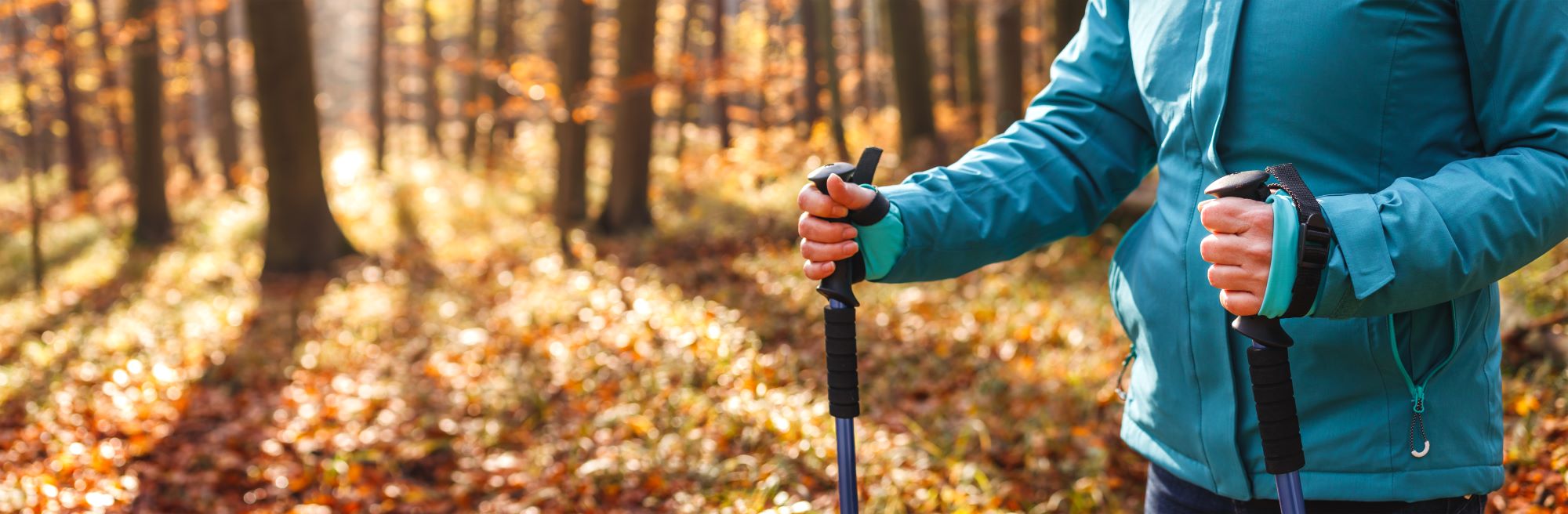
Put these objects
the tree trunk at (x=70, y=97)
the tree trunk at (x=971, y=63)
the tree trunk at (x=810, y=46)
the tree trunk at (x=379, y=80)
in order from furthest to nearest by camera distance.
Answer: the tree trunk at (x=379, y=80) < the tree trunk at (x=971, y=63) < the tree trunk at (x=810, y=46) < the tree trunk at (x=70, y=97)

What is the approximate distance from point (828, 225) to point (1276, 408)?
0.80m

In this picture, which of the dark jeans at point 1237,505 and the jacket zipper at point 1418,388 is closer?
the jacket zipper at point 1418,388

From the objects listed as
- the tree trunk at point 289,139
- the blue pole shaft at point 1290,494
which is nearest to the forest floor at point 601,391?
the tree trunk at point 289,139

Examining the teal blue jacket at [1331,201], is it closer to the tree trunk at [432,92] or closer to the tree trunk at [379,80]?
the tree trunk at [379,80]

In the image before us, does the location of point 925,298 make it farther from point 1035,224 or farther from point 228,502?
point 1035,224

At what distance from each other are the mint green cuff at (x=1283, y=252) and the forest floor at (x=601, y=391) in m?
3.47

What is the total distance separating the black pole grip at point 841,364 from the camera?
6.73ft

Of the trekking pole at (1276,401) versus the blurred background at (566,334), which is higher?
the trekking pole at (1276,401)

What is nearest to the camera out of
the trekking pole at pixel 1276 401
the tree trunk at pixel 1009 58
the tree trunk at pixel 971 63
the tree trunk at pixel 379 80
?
the trekking pole at pixel 1276 401

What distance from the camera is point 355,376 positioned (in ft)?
27.9

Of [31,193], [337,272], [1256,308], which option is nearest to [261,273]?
[337,272]

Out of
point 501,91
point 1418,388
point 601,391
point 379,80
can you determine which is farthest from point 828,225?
point 501,91

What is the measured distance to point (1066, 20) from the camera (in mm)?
9438

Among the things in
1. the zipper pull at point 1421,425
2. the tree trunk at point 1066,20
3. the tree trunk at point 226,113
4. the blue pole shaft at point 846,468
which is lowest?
the tree trunk at point 226,113
